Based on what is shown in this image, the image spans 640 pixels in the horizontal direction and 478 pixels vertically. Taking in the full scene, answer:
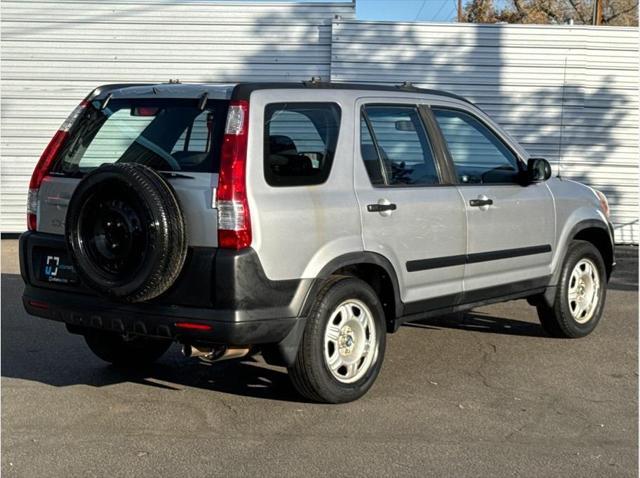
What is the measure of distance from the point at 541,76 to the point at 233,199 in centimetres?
870

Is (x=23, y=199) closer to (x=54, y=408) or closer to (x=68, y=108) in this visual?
(x=68, y=108)

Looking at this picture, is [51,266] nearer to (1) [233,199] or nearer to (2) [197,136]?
(2) [197,136]

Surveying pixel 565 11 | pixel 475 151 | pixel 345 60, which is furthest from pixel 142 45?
pixel 565 11

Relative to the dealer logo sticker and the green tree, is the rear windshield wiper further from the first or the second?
the green tree

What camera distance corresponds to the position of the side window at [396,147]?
5.88 meters

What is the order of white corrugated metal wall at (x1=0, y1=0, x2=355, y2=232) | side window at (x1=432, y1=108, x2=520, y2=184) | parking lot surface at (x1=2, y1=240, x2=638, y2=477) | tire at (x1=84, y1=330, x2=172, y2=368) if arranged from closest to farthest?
1. parking lot surface at (x1=2, y1=240, x2=638, y2=477)
2. tire at (x1=84, y1=330, x2=172, y2=368)
3. side window at (x1=432, y1=108, x2=520, y2=184)
4. white corrugated metal wall at (x1=0, y1=0, x2=355, y2=232)

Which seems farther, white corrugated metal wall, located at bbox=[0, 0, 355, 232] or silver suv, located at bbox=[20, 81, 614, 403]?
white corrugated metal wall, located at bbox=[0, 0, 355, 232]

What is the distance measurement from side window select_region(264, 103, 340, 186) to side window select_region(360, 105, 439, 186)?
0.25 meters

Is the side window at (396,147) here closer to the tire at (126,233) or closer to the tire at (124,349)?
the tire at (126,233)

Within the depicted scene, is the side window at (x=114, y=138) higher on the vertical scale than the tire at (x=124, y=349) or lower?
higher

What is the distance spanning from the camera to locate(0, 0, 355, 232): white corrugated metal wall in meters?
12.6

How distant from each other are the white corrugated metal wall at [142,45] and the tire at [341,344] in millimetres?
7397

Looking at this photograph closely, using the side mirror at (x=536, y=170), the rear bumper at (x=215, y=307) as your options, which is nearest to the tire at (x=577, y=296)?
the side mirror at (x=536, y=170)

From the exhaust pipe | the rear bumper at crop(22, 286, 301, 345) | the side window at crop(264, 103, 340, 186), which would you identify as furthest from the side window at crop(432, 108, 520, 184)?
the exhaust pipe
